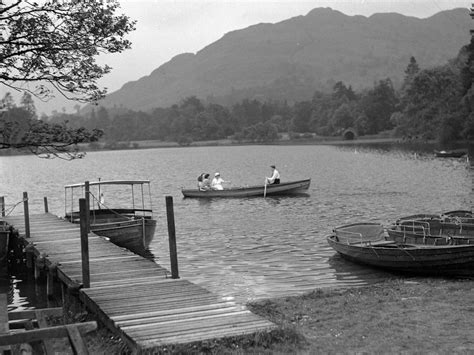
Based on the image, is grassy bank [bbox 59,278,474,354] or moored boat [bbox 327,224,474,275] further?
moored boat [bbox 327,224,474,275]

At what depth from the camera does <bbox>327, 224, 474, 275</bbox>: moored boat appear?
1975 centimetres

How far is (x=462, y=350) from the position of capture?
1134cm

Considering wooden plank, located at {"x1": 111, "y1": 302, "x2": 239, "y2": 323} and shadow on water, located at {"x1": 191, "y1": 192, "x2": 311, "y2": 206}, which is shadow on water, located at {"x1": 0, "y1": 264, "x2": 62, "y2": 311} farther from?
shadow on water, located at {"x1": 191, "y1": 192, "x2": 311, "y2": 206}

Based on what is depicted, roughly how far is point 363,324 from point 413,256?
7.60 m

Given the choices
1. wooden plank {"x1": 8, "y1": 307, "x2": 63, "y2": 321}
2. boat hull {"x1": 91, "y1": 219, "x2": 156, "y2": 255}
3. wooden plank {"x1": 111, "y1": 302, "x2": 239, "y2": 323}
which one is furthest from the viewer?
boat hull {"x1": 91, "y1": 219, "x2": 156, "y2": 255}

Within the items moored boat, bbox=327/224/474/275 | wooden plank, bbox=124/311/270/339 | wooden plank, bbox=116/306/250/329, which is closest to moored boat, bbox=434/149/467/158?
moored boat, bbox=327/224/474/275

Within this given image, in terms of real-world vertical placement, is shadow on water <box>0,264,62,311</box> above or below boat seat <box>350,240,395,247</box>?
below

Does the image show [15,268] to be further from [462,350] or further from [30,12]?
[462,350]

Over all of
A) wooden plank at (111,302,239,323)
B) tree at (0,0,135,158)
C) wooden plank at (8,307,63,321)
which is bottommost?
wooden plank at (111,302,239,323)

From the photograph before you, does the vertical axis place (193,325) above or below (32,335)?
below

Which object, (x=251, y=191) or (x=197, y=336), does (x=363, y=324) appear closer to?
(x=197, y=336)

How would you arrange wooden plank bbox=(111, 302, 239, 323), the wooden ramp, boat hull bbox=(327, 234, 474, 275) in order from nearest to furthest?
the wooden ramp < wooden plank bbox=(111, 302, 239, 323) < boat hull bbox=(327, 234, 474, 275)

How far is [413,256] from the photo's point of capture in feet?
67.0

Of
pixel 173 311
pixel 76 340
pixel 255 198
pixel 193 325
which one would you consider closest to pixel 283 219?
pixel 255 198
